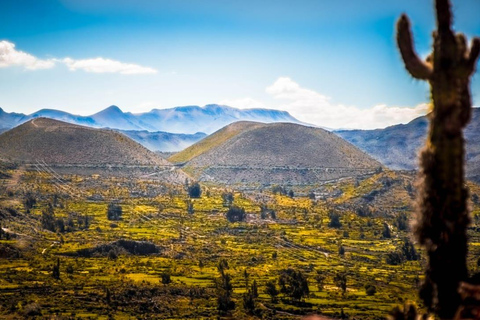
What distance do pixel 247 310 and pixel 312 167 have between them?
150 meters

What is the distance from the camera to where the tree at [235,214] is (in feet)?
389

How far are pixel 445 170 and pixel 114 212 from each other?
112 meters

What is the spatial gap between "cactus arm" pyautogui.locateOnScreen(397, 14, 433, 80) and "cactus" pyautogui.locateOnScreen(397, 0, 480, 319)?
0.57 feet

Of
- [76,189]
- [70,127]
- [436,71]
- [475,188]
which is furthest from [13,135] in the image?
[436,71]

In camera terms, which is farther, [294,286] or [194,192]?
[194,192]

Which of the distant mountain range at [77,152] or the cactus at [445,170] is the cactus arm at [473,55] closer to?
the cactus at [445,170]

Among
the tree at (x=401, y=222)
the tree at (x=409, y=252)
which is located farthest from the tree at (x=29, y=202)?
the tree at (x=401, y=222)

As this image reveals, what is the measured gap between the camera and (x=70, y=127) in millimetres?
190625

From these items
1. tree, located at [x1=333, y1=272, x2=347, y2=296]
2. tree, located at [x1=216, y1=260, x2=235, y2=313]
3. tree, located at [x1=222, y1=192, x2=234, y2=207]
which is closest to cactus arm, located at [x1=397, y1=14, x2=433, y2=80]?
tree, located at [x1=216, y1=260, x2=235, y2=313]

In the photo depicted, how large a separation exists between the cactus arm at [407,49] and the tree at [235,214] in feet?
359

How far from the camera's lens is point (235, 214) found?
392 feet

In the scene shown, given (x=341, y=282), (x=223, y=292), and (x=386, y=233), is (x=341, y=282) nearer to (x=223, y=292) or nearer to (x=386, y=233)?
(x=223, y=292)

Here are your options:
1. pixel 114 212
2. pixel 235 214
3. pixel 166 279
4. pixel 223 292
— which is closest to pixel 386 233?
pixel 235 214

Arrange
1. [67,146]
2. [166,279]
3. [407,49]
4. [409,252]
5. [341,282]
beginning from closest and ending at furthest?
[407,49]
[166,279]
[341,282]
[409,252]
[67,146]
